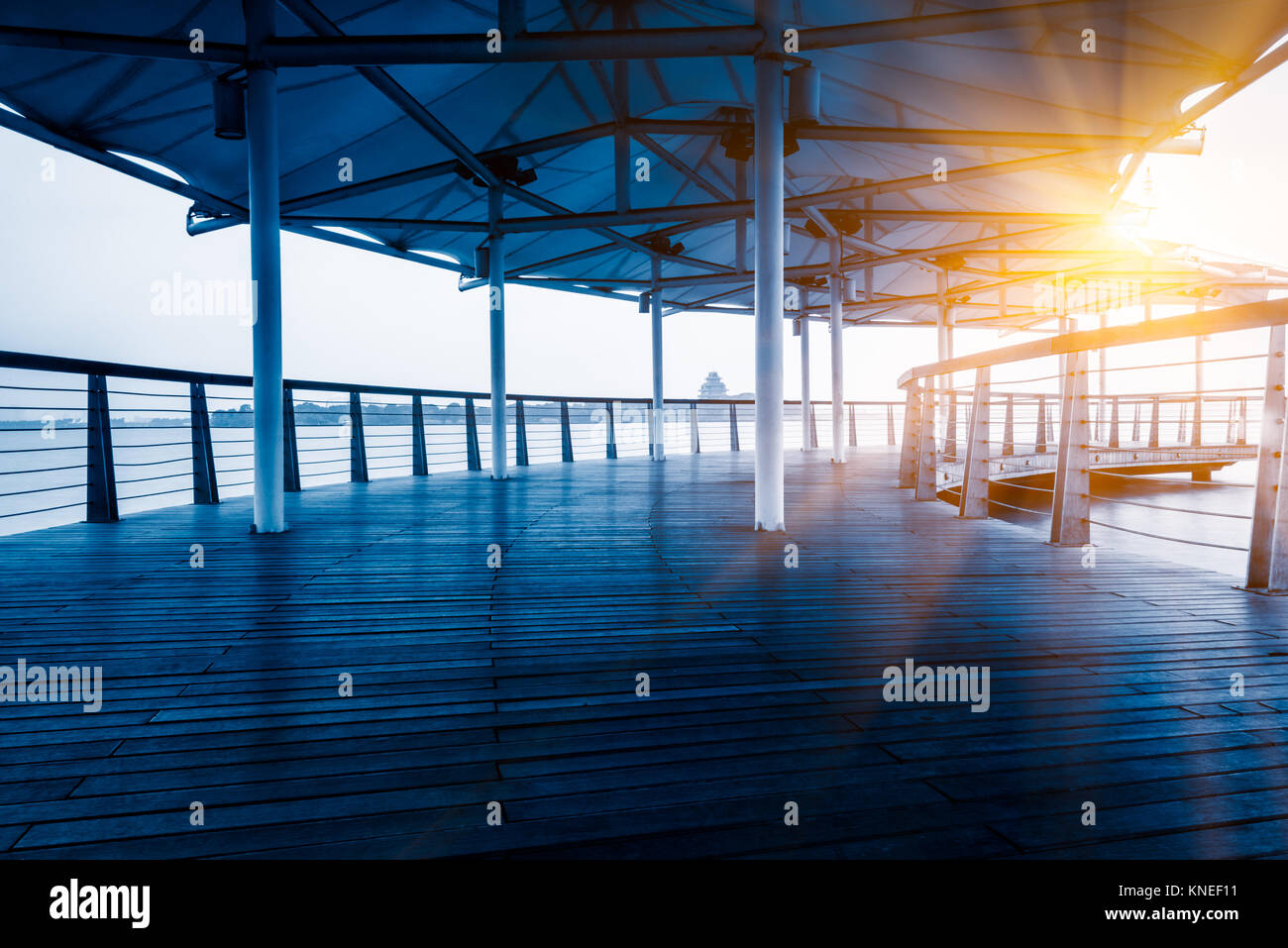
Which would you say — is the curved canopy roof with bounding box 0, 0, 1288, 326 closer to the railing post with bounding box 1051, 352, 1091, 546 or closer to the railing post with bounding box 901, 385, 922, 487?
the railing post with bounding box 1051, 352, 1091, 546

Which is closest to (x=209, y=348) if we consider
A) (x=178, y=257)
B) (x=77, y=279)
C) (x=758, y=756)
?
(x=178, y=257)

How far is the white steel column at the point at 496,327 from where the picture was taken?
9984 millimetres

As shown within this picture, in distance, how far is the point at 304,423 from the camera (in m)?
9.22

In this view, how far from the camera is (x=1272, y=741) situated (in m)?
1.81

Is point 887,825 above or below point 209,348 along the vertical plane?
below

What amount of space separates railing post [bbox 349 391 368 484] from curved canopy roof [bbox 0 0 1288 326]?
2.63 metres

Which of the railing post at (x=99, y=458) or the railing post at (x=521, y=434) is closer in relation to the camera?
the railing post at (x=99, y=458)

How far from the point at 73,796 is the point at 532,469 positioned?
1125 centimetres

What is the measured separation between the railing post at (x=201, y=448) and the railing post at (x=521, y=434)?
674 cm

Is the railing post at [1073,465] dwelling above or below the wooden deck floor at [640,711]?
above

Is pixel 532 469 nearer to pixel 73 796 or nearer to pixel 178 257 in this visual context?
pixel 73 796

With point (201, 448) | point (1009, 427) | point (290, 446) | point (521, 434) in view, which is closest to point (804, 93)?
point (201, 448)

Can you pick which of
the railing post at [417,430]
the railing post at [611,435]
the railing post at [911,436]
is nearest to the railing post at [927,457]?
the railing post at [911,436]

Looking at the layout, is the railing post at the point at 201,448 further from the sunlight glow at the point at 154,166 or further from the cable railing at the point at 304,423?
the sunlight glow at the point at 154,166
